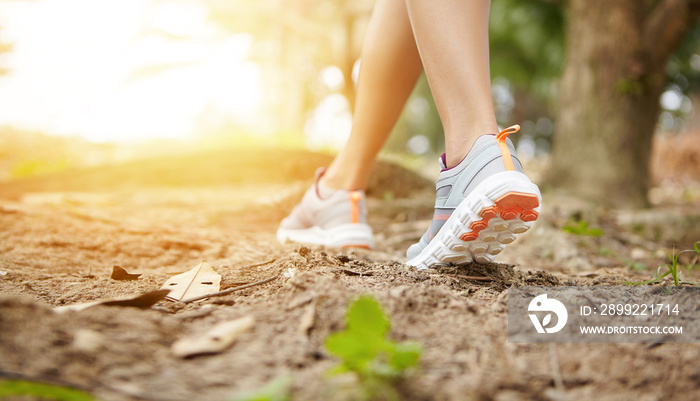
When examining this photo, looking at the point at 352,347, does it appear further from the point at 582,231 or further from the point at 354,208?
the point at 582,231

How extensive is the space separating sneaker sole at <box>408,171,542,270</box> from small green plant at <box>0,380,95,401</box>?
2.61ft

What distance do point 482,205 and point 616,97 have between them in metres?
3.34

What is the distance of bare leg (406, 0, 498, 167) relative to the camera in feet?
3.68

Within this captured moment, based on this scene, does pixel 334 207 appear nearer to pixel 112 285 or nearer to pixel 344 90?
pixel 112 285

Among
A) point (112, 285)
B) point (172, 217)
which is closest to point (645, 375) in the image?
point (112, 285)

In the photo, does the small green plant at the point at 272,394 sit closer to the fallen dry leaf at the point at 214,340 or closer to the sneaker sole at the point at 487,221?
the fallen dry leaf at the point at 214,340

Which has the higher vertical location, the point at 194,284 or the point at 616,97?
the point at 616,97

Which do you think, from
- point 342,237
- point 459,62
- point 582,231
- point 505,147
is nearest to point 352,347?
point 505,147

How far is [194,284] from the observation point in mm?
1035

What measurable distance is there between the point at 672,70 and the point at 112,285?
8791mm

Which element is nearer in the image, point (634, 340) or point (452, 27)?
point (634, 340)

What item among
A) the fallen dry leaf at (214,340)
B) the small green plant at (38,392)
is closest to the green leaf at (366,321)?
the fallen dry leaf at (214,340)

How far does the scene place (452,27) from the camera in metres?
1.13

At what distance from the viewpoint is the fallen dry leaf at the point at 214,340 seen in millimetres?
656
